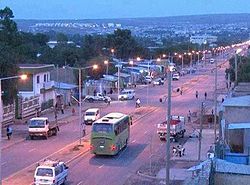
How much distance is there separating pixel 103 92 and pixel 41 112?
2172cm

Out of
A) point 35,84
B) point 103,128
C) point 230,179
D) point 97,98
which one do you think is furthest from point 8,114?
point 230,179

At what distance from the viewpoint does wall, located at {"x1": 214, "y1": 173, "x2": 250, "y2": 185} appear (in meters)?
21.9

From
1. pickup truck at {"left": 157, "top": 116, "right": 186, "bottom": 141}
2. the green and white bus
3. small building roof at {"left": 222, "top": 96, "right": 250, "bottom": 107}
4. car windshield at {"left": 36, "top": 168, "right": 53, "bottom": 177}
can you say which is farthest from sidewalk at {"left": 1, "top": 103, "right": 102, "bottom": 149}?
small building roof at {"left": 222, "top": 96, "right": 250, "bottom": 107}

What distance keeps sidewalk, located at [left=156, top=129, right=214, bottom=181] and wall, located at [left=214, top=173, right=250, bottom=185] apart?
24.8 ft

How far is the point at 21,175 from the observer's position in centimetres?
3359

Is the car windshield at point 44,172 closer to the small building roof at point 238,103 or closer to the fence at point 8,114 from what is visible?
the small building roof at point 238,103

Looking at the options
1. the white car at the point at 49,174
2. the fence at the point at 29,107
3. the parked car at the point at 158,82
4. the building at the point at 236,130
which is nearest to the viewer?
the building at the point at 236,130

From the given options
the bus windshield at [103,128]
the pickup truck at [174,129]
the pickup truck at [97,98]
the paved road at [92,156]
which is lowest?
the paved road at [92,156]

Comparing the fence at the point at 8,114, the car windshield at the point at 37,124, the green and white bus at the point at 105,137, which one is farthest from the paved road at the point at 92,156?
the fence at the point at 8,114

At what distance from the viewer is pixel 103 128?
38750 mm

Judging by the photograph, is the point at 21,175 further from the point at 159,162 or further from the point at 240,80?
the point at 240,80

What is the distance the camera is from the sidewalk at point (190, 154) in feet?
111

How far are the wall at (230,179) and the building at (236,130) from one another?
5794 millimetres

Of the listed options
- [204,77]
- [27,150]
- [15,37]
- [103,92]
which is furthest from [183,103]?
[204,77]
